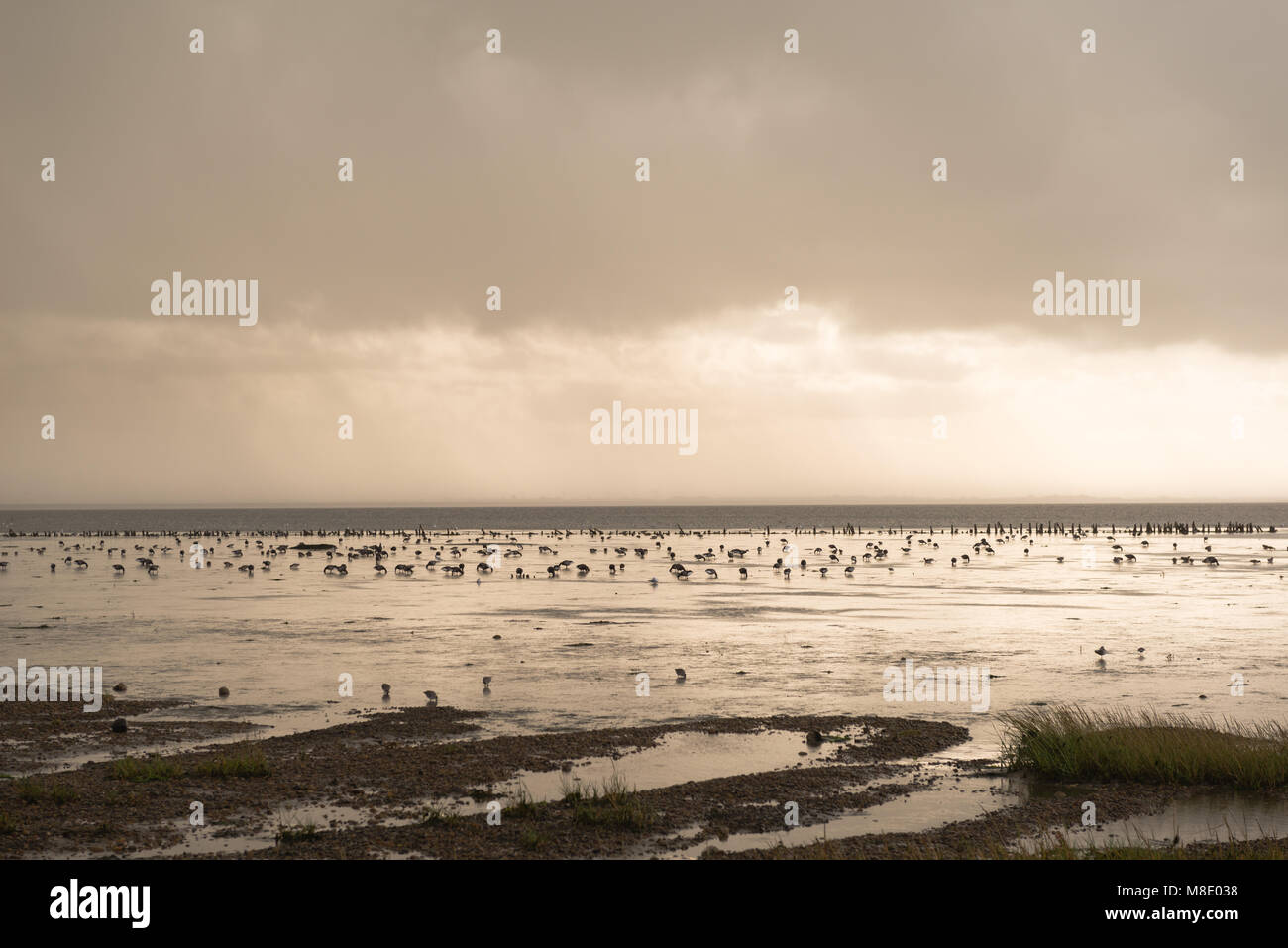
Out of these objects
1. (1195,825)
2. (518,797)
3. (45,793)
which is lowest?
(1195,825)

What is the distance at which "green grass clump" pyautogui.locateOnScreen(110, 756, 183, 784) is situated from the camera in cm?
1476

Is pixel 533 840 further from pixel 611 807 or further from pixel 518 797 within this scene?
pixel 518 797

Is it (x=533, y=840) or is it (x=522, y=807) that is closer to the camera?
(x=533, y=840)

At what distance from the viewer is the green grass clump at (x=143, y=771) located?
14.8 metres

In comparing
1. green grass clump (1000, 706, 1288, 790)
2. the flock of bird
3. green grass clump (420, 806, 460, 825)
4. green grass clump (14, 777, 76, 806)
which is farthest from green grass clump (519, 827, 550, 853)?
the flock of bird

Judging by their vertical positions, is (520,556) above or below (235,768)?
below

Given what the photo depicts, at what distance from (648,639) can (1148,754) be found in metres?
18.9

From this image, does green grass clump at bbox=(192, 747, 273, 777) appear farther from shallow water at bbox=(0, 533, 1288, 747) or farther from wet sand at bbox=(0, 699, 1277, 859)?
shallow water at bbox=(0, 533, 1288, 747)

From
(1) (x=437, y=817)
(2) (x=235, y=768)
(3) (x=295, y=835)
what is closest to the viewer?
(3) (x=295, y=835)

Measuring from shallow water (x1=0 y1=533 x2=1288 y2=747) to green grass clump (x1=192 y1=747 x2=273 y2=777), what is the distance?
4.02 metres

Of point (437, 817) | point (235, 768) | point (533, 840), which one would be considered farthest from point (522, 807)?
point (235, 768)

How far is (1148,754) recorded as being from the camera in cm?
1557

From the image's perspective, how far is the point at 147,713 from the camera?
802 inches
